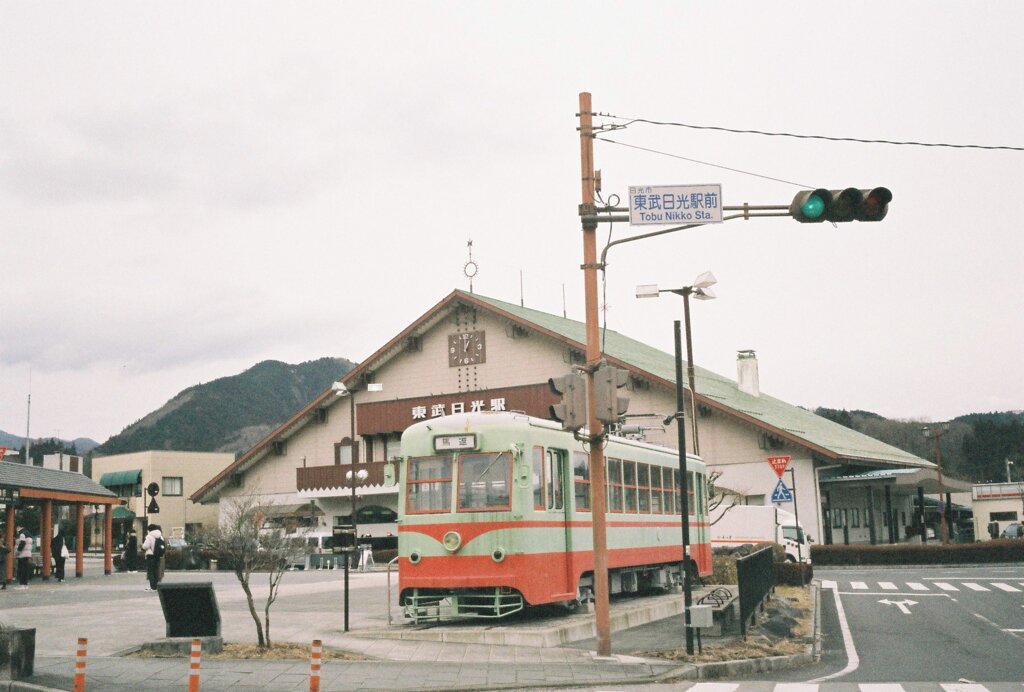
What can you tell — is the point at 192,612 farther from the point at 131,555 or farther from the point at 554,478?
the point at 131,555

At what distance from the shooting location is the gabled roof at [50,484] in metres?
31.3

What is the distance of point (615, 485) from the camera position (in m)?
20.8

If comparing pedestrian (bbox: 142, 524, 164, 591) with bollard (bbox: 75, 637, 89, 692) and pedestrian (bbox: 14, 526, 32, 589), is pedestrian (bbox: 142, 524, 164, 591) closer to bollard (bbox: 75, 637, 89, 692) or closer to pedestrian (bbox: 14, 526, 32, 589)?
pedestrian (bbox: 14, 526, 32, 589)

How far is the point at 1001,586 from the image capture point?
29188 mm

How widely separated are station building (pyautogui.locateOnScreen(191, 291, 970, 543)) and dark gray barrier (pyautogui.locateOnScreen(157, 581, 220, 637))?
77.9ft

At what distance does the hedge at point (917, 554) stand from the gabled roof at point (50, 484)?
2650 cm

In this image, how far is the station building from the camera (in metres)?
41.0

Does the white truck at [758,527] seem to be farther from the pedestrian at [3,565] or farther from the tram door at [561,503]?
the pedestrian at [3,565]

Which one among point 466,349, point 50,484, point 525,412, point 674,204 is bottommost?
point 50,484

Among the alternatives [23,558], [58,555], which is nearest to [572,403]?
[23,558]

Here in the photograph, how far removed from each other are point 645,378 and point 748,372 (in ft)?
49.2

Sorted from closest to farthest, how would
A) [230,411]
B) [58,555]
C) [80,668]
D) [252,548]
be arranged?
[80,668], [252,548], [58,555], [230,411]

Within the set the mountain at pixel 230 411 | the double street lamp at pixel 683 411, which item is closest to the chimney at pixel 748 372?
the double street lamp at pixel 683 411

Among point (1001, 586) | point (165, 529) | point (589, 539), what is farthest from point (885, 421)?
point (589, 539)
